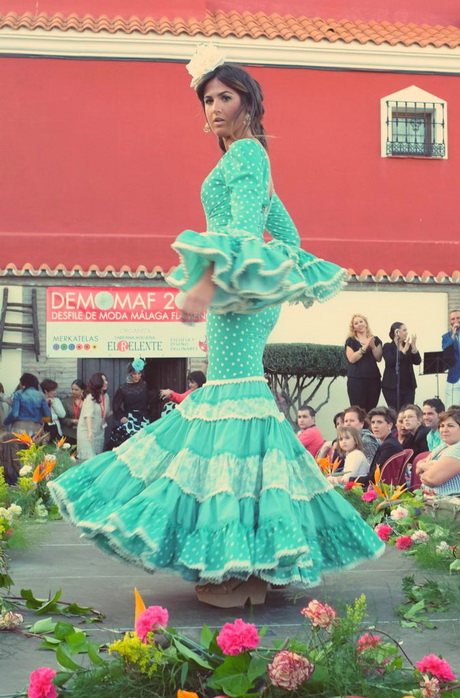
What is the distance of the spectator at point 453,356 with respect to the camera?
488 inches

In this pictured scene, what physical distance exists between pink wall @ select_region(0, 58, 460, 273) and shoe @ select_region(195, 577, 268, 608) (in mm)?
12965

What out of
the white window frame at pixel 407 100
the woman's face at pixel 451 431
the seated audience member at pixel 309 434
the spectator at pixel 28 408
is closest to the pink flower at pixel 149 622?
the woman's face at pixel 451 431

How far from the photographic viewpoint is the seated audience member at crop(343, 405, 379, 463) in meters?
8.78

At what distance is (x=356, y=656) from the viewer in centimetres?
271

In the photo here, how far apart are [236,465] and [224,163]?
108cm

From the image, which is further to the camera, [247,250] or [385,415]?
[385,415]

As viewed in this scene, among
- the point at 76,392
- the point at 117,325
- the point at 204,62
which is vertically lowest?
the point at 76,392

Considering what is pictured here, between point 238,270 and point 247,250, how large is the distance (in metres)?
0.09

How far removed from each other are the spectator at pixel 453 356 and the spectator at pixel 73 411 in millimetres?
4695

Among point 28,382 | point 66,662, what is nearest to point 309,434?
point 28,382

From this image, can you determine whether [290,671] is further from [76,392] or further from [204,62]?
[76,392]

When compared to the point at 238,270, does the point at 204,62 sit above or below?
above

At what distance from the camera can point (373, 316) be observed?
17.0 meters

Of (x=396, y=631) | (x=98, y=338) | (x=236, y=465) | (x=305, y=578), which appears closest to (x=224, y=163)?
(x=236, y=465)
